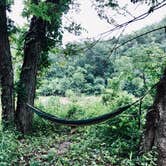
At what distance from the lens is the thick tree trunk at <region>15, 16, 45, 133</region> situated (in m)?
5.17

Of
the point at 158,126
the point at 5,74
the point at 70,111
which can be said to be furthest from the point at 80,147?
the point at 70,111

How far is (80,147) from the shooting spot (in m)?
3.99

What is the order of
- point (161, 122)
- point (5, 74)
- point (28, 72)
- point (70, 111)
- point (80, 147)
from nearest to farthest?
1. point (161, 122)
2. point (80, 147)
3. point (5, 74)
4. point (28, 72)
5. point (70, 111)

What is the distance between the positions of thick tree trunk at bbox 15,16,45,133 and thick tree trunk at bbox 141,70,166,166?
102 inches

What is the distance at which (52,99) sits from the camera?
26.1 ft

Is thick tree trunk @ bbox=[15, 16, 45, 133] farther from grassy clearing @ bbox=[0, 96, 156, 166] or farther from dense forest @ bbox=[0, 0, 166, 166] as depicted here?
grassy clearing @ bbox=[0, 96, 156, 166]

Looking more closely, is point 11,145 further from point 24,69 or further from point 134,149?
point 24,69

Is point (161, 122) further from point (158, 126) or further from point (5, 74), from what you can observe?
point (5, 74)

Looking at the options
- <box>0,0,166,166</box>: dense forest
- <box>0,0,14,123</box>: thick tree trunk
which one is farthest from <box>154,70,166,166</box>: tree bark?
<box>0,0,14,123</box>: thick tree trunk

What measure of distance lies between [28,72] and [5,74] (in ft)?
1.61

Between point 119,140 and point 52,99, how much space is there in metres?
4.23

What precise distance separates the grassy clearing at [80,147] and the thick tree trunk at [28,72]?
0.29 m

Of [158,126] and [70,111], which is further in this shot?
[70,111]

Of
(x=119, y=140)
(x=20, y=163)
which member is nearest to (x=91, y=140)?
(x=119, y=140)
